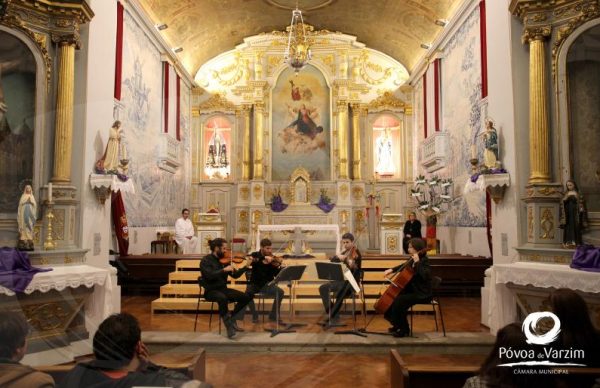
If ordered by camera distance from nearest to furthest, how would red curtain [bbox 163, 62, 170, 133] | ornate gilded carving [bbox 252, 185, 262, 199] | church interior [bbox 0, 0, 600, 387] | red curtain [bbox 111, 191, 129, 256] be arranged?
church interior [bbox 0, 0, 600, 387]
red curtain [bbox 111, 191, 129, 256]
red curtain [bbox 163, 62, 170, 133]
ornate gilded carving [bbox 252, 185, 262, 199]

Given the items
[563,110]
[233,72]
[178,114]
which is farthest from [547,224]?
[233,72]

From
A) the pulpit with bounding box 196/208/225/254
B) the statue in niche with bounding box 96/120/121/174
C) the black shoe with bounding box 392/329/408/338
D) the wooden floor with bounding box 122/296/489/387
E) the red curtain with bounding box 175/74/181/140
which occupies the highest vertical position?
the red curtain with bounding box 175/74/181/140

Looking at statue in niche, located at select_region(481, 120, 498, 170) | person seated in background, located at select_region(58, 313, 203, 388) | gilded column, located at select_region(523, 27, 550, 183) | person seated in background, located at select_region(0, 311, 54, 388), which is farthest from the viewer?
statue in niche, located at select_region(481, 120, 498, 170)

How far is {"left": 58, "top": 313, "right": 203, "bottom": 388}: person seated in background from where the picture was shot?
6.84 ft

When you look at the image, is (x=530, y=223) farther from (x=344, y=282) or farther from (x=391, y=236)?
(x=391, y=236)

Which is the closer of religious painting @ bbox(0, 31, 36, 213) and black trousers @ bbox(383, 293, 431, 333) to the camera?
religious painting @ bbox(0, 31, 36, 213)

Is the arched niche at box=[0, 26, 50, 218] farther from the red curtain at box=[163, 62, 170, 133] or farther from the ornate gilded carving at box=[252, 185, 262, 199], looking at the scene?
the ornate gilded carving at box=[252, 185, 262, 199]

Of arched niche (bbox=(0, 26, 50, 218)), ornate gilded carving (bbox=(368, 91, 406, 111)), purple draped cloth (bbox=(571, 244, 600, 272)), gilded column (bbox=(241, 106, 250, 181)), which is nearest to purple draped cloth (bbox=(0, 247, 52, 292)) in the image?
arched niche (bbox=(0, 26, 50, 218))

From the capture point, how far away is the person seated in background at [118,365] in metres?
2.09

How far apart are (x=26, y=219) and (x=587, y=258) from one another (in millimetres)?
6499

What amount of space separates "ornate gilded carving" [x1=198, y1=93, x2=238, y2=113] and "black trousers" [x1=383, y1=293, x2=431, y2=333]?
1195 centimetres

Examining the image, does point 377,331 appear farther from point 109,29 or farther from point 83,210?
point 109,29

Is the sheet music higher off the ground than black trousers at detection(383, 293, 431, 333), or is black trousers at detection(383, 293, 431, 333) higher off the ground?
the sheet music

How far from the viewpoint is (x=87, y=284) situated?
601 cm
